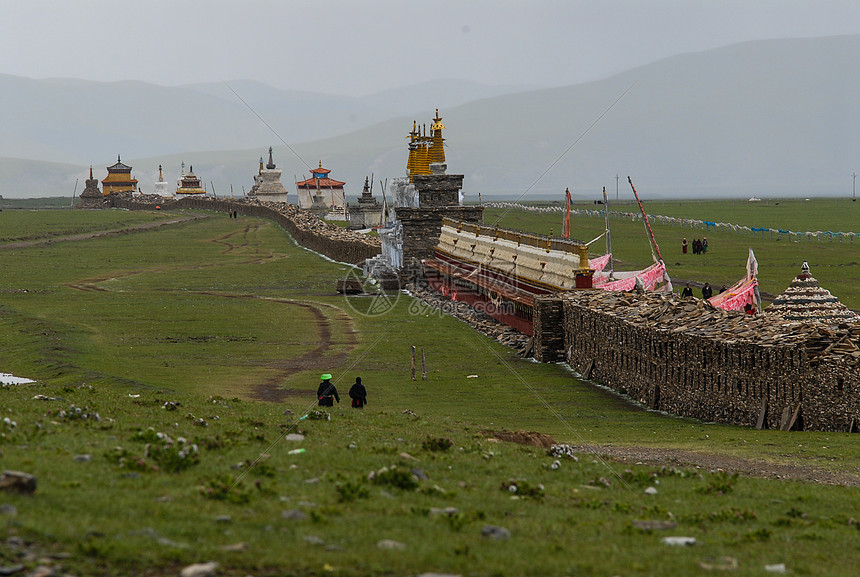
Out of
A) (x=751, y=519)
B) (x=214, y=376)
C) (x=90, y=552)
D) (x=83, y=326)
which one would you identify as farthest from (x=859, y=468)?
(x=83, y=326)

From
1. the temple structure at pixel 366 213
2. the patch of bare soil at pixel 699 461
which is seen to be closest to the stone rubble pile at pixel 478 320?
the patch of bare soil at pixel 699 461

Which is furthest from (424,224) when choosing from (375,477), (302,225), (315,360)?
(375,477)

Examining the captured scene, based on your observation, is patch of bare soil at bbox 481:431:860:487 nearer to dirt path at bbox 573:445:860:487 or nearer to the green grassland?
dirt path at bbox 573:445:860:487

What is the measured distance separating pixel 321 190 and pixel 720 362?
149 metres

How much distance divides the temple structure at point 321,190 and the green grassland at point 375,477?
441ft

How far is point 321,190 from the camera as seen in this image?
167000 millimetres

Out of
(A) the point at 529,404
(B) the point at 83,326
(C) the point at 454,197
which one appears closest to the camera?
(A) the point at 529,404

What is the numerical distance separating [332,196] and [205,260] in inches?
4010

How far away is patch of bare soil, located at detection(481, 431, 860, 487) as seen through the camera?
14836mm

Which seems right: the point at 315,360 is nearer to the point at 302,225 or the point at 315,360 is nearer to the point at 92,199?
the point at 302,225

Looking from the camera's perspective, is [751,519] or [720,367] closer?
[751,519]

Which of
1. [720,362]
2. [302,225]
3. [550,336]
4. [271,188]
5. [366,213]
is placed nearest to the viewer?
[720,362]

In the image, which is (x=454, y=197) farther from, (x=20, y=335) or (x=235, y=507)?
(x=235, y=507)

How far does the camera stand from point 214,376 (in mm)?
25922
